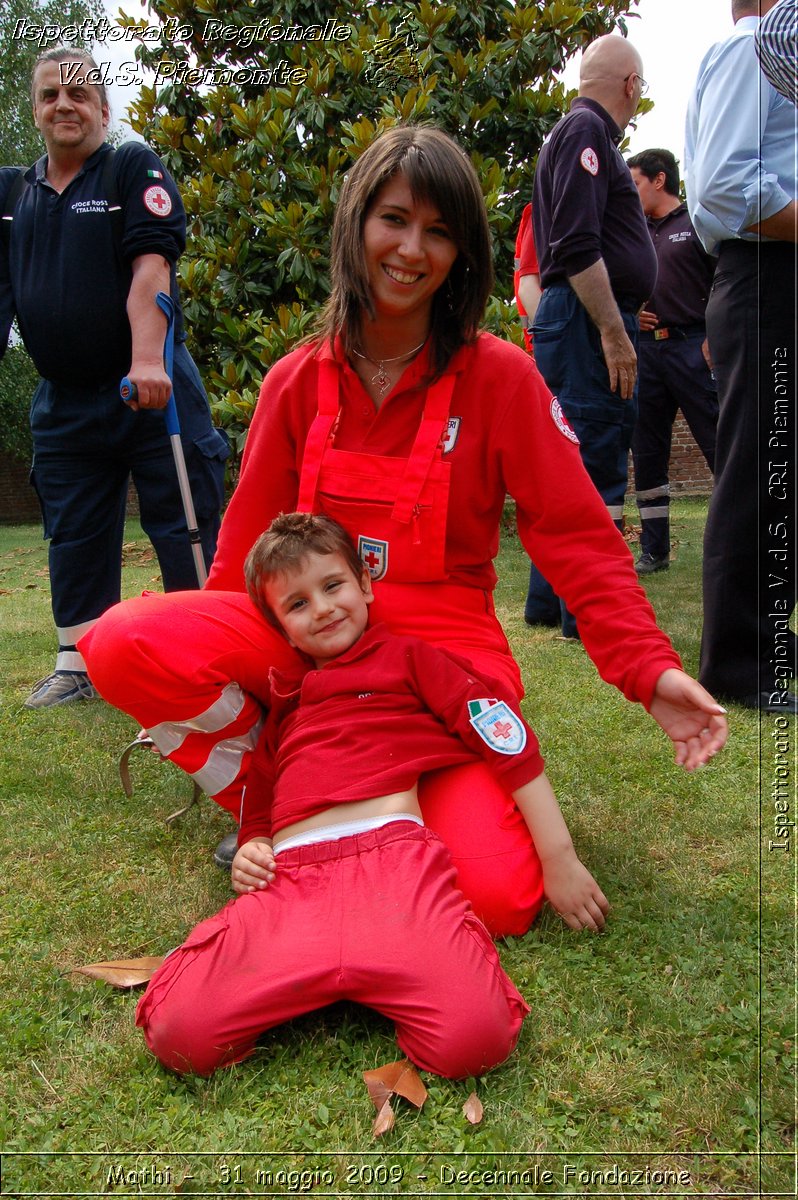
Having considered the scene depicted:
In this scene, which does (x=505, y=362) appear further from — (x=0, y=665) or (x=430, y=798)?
(x=0, y=665)

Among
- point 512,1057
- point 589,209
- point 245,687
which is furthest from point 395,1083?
point 589,209

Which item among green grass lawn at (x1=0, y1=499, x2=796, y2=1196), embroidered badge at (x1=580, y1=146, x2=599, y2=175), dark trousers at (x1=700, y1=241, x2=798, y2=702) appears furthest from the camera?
embroidered badge at (x1=580, y1=146, x2=599, y2=175)

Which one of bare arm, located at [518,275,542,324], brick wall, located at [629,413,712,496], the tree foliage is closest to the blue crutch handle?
bare arm, located at [518,275,542,324]

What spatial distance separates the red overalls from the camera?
208 centimetres

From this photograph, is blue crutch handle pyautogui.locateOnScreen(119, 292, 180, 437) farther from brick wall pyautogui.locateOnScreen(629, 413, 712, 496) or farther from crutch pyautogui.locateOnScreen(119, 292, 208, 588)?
brick wall pyautogui.locateOnScreen(629, 413, 712, 496)

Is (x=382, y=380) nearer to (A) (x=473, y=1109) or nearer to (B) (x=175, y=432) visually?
(B) (x=175, y=432)

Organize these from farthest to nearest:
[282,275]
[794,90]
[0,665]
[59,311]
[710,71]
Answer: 1. [282,275]
2. [0,665]
3. [59,311]
4. [710,71]
5. [794,90]

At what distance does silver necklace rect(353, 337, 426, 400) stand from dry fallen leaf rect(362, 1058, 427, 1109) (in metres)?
1.49

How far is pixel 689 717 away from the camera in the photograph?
1876 mm

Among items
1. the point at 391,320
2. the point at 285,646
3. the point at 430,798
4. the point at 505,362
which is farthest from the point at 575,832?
the point at 391,320

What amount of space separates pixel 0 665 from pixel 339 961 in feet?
11.4

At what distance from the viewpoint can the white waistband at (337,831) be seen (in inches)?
75.2

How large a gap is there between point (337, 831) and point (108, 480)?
234 cm

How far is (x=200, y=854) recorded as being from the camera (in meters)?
2.40
